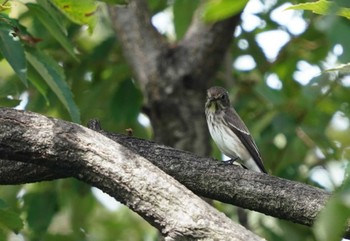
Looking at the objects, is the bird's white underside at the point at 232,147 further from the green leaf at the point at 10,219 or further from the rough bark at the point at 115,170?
the rough bark at the point at 115,170

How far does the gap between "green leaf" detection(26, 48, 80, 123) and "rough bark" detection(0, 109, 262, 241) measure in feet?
2.81

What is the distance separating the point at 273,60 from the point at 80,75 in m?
1.82

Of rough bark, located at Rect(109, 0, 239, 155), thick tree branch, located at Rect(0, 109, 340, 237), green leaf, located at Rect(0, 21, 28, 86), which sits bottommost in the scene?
thick tree branch, located at Rect(0, 109, 340, 237)

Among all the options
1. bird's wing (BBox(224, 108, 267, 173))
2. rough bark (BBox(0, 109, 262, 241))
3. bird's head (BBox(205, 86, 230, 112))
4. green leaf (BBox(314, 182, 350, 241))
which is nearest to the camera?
green leaf (BBox(314, 182, 350, 241))

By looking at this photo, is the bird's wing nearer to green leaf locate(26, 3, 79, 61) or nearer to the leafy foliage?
the leafy foliage

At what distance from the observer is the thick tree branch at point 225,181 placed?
403 centimetres

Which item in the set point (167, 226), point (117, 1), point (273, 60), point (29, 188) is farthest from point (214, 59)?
point (167, 226)

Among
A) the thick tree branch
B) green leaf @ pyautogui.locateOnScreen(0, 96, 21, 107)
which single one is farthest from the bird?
the thick tree branch

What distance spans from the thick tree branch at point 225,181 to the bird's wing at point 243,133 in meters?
3.02

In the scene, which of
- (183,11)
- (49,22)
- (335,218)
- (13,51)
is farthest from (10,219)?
(335,218)

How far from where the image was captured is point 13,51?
4570 millimetres

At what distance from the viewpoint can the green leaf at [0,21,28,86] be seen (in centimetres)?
452

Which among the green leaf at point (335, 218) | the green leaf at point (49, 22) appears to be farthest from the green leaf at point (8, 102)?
the green leaf at point (335, 218)

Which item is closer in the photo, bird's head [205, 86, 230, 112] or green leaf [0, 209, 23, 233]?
green leaf [0, 209, 23, 233]
